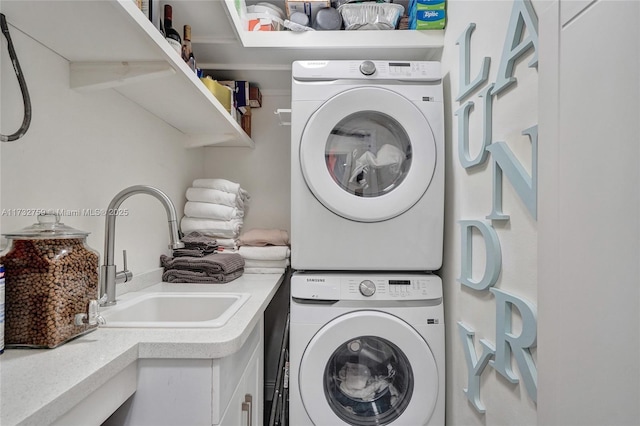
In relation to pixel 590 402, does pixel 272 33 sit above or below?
above

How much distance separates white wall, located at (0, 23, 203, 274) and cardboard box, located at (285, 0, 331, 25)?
88 centimetres

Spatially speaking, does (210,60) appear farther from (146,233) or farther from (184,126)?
(146,233)

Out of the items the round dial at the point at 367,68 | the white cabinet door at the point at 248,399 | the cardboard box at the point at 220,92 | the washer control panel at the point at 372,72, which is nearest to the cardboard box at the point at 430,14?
the washer control panel at the point at 372,72

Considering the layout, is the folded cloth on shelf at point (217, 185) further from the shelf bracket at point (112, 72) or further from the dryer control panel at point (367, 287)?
the shelf bracket at point (112, 72)

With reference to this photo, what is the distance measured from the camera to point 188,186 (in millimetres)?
2064

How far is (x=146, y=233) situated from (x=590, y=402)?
1599 mm

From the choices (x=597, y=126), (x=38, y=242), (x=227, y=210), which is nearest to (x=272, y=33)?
(x=227, y=210)

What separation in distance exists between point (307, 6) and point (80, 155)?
128 cm

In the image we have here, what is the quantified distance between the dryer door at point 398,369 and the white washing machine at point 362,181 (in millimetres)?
247

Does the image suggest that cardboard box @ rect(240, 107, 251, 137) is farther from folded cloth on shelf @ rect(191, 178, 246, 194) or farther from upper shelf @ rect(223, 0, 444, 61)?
upper shelf @ rect(223, 0, 444, 61)

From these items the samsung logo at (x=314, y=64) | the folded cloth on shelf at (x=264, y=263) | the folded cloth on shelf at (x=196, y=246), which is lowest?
the folded cloth on shelf at (x=264, y=263)

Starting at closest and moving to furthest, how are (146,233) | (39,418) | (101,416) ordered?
1. (39,418)
2. (101,416)
3. (146,233)

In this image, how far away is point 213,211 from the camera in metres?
1.88

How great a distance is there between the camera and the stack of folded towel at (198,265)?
1.60 m
